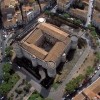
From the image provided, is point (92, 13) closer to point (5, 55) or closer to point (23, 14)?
point (23, 14)

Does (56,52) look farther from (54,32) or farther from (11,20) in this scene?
(11,20)

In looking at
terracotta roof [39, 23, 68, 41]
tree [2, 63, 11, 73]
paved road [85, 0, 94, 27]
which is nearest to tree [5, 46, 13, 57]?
tree [2, 63, 11, 73]

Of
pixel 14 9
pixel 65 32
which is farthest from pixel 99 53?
pixel 14 9

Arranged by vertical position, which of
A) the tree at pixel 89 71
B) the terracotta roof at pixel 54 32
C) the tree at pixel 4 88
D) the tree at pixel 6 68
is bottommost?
the tree at pixel 4 88

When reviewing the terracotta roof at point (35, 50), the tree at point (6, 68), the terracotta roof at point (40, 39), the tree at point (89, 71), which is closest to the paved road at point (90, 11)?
the terracotta roof at point (40, 39)

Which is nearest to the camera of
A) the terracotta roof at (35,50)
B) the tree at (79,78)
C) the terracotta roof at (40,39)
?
the tree at (79,78)

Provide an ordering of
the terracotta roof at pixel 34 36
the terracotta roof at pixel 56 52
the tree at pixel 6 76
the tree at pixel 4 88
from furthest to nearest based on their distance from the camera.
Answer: the terracotta roof at pixel 34 36 → the tree at pixel 6 76 → the terracotta roof at pixel 56 52 → the tree at pixel 4 88

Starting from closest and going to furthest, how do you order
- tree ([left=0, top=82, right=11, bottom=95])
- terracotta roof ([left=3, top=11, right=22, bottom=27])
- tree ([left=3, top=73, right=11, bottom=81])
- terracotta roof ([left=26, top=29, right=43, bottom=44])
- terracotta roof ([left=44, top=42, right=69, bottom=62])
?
tree ([left=0, top=82, right=11, bottom=95]) → terracotta roof ([left=44, top=42, right=69, bottom=62]) → tree ([left=3, top=73, right=11, bottom=81]) → terracotta roof ([left=26, top=29, right=43, bottom=44]) → terracotta roof ([left=3, top=11, right=22, bottom=27])

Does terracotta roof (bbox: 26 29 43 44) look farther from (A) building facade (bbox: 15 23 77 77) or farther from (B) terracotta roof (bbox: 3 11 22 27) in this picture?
(B) terracotta roof (bbox: 3 11 22 27)

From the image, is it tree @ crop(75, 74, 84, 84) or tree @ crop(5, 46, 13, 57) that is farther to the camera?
tree @ crop(5, 46, 13, 57)

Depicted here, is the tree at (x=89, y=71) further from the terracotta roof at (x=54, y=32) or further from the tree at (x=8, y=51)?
the tree at (x=8, y=51)

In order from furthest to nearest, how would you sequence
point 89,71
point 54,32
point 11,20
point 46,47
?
1. point 11,20
2. point 46,47
3. point 54,32
4. point 89,71

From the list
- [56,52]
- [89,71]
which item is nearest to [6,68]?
[56,52]

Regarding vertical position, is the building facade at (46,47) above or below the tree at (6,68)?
above
